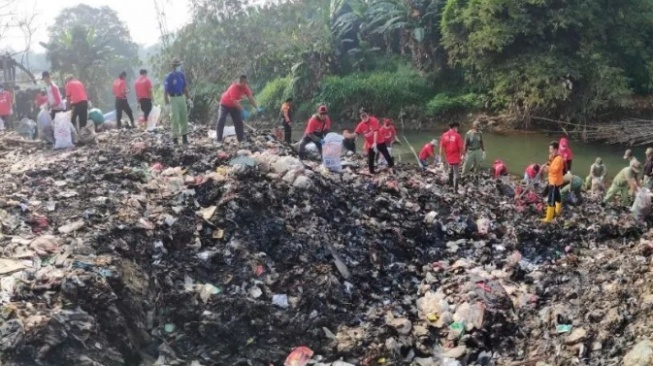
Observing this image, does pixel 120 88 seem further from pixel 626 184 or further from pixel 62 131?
pixel 626 184

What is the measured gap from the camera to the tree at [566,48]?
17.7 meters

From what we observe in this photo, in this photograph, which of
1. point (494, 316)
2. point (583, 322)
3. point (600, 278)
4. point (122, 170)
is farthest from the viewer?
point (122, 170)

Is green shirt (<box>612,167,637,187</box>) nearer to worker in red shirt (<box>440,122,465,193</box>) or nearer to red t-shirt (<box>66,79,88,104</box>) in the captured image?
worker in red shirt (<box>440,122,465,193</box>)

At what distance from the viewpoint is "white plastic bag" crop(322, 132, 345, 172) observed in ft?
29.7

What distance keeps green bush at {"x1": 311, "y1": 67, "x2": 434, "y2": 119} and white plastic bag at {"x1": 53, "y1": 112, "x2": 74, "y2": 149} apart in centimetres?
1494

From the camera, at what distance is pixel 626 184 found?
391 inches

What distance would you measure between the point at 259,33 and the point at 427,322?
1940 cm

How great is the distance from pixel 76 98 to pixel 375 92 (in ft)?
48.2

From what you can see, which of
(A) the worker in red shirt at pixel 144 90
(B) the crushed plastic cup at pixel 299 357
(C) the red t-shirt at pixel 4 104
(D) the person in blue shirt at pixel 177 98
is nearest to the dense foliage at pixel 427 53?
(C) the red t-shirt at pixel 4 104

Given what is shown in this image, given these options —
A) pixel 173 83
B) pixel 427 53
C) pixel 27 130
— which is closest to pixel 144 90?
pixel 173 83

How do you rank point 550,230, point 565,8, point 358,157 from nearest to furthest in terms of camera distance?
point 550,230, point 358,157, point 565,8

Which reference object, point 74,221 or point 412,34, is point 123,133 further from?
point 412,34

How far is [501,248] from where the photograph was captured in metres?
7.60

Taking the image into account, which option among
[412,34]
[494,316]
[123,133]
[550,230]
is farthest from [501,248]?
[412,34]
